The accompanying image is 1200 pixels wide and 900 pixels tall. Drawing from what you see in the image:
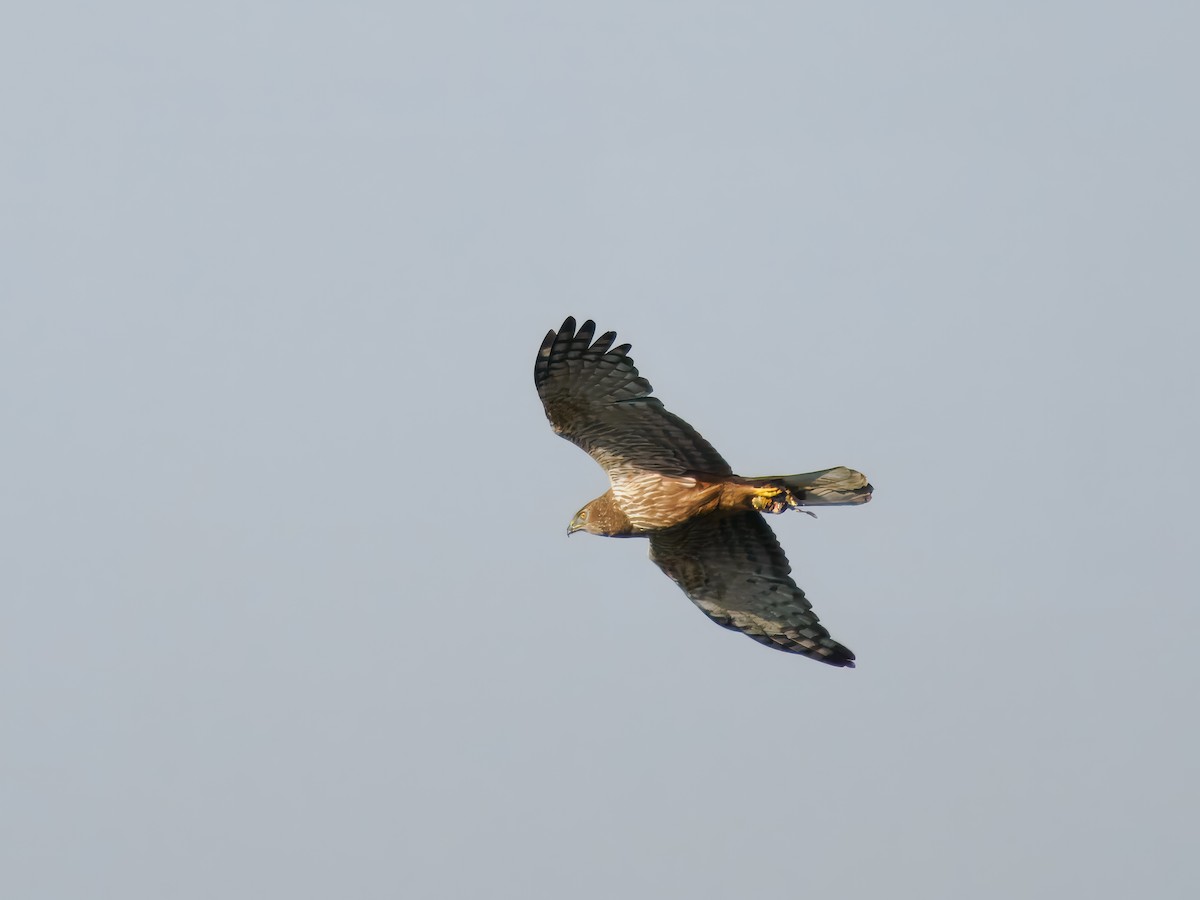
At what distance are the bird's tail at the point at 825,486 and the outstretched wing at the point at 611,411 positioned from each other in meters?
0.54

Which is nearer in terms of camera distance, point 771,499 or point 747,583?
point 771,499

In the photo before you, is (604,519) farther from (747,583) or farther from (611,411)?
(747,583)

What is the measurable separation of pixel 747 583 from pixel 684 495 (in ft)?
4.55

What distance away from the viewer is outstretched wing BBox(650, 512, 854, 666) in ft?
47.9

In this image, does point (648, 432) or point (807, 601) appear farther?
point (807, 601)

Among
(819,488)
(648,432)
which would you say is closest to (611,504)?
(648,432)

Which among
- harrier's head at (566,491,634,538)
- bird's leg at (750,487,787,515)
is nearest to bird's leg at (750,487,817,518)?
bird's leg at (750,487,787,515)

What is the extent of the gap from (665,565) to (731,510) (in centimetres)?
123

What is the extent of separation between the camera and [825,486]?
13414mm

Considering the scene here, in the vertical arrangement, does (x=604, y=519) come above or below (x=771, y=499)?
above

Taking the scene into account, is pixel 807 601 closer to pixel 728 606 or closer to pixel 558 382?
pixel 728 606

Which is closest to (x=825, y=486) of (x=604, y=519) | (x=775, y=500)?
(x=775, y=500)

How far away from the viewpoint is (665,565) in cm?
1498

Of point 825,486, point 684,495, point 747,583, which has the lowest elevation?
point 747,583
